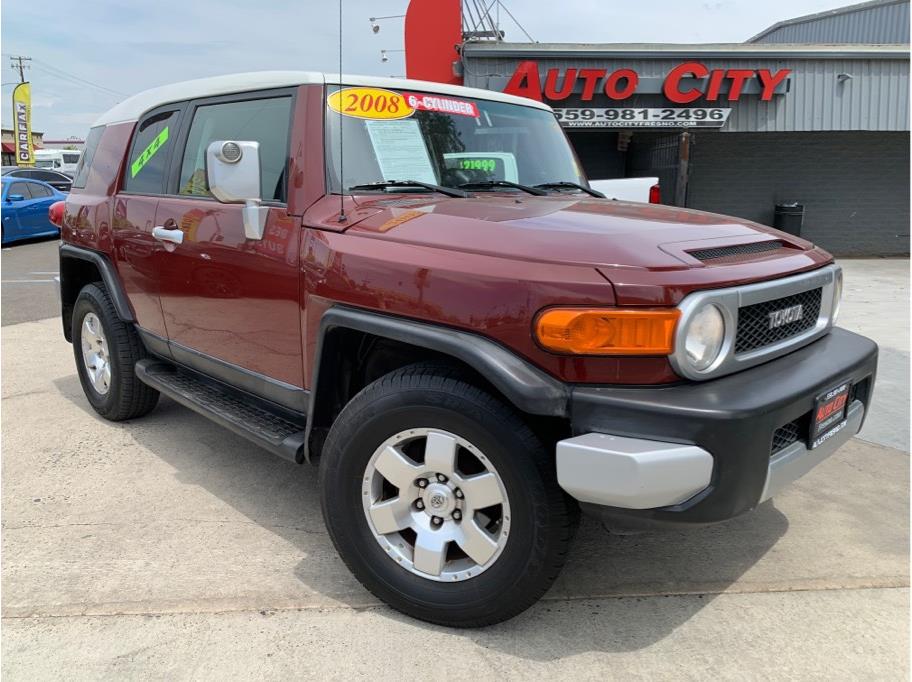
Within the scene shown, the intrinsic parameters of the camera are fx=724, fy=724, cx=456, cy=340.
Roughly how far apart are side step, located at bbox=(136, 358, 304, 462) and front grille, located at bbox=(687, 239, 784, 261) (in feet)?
5.47

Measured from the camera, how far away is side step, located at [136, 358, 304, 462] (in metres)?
3.00

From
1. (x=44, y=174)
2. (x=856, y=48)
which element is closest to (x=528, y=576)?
(x=856, y=48)

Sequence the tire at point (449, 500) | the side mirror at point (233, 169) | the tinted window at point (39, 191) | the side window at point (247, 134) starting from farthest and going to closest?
the tinted window at point (39, 191)
the side window at point (247, 134)
the side mirror at point (233, 169)
the tire at point (449, 500)

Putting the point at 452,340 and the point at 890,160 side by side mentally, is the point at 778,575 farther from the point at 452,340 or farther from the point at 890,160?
the point at 890,160

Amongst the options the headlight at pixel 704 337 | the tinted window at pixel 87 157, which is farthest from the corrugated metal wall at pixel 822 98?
the headlight at pixel 704 337

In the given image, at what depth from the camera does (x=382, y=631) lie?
8.19 feet

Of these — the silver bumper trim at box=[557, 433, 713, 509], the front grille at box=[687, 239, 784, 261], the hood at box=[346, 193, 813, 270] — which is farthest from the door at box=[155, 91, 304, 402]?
the front grille at box=[687, 239, 784, 261]

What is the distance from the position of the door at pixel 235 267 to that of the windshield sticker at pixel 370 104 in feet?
0.75

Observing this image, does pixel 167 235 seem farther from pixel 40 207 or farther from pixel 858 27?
pixel 858 27

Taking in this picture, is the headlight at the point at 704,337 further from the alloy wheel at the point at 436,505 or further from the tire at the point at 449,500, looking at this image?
the alloy wheel at the point at 436,505

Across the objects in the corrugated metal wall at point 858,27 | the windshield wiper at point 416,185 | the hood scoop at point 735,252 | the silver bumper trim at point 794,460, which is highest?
the corrugated metal wall at point 858,27

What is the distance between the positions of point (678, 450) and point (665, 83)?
11824 millimetres

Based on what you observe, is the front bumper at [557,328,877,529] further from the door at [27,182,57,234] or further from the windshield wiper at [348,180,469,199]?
the door at [27,182,57,234]

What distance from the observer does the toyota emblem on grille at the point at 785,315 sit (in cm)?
241
